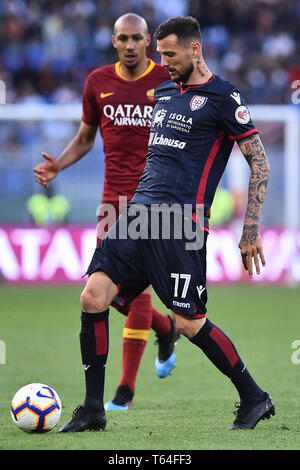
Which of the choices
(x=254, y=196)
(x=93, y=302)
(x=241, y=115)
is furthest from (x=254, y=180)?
(x=93, y=302)

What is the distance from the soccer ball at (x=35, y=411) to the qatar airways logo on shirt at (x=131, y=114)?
6.91ft

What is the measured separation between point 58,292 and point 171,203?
8.83 m

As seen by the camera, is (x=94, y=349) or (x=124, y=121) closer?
(x=94, y=349)

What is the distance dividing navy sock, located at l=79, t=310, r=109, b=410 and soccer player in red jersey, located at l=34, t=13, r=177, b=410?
1066 mm

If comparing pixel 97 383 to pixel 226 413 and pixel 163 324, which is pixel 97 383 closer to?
pixel 226 413

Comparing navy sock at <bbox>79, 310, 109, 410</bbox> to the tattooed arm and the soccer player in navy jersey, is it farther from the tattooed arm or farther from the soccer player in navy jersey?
the tattooed arm

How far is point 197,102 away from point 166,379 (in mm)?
2979

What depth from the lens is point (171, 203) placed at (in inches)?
197

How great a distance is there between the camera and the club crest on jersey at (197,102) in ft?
16.3

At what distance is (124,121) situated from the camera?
20.3ft

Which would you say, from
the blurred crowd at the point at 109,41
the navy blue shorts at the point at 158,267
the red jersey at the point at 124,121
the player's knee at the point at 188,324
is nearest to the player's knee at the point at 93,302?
the navy blue shorts at the point at 158,267

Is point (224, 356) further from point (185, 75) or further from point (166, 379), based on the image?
point (166, 379)

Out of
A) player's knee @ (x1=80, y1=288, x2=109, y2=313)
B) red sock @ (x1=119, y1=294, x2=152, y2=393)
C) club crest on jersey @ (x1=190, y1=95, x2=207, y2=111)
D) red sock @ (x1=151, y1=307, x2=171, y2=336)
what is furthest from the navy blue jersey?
red sock @ (x1=151, y1=307, x2=171, y2=336)

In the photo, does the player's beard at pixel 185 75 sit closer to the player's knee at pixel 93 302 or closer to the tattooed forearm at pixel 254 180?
the tattooed forearm at pixel 254 180
